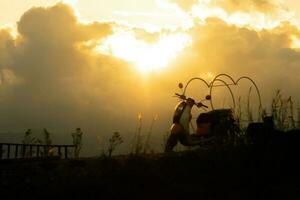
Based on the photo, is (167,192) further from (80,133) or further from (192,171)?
(80,133)

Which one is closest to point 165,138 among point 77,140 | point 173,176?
point 77,140

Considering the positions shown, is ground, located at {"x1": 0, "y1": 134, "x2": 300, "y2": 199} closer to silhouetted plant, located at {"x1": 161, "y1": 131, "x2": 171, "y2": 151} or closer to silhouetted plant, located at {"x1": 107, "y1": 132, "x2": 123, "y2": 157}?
silhouetted plant, located at {"x1": 107, "y1": 132, "x2": 123, "y2": 157}

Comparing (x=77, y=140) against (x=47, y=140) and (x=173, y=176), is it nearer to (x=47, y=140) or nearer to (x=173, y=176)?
(x=47, y=140)

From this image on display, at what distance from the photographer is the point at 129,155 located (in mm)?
10375

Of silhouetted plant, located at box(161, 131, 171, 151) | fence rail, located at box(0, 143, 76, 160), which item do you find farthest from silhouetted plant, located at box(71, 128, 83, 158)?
silhouetted plant, located at box(161, 131, 171, 151)


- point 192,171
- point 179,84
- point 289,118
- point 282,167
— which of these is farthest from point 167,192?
point 179,84

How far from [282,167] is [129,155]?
2.60m

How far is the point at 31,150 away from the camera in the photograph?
44.5ft

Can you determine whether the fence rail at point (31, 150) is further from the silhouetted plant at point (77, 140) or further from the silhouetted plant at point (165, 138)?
the silhouetted plant at point (165, 138)

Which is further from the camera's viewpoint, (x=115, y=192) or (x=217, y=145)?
(x=217, y=145)

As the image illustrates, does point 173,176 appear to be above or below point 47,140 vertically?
below

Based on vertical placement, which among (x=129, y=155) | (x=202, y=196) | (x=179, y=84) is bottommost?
(x=202, y=196)

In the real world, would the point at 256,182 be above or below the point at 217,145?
below

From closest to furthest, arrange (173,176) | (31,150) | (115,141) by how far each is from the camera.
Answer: (173,176), (115,141), (31,150)
